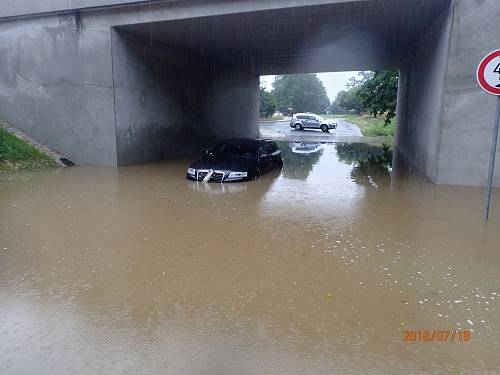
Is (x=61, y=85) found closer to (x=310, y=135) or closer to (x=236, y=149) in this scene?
(x=236, y=149)

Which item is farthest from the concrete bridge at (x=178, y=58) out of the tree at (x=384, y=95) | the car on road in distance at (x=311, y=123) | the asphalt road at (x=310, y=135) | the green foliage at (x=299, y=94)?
the green foliage at (x=299, y=94)

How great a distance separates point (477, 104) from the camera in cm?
911

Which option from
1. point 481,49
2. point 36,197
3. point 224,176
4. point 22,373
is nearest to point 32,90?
point 36,197

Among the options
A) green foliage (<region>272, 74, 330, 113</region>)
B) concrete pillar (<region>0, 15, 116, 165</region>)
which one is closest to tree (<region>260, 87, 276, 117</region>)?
green foliage (<region>272, 74, 330, 113</region>)

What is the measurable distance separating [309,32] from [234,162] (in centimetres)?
679

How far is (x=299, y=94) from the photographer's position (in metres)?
85.9

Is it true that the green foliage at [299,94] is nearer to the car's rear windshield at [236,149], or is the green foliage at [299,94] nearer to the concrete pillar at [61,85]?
the concrete pillar at [61,85]

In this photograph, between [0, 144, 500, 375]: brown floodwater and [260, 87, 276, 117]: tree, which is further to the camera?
[260, 87, 276, 117]: tree

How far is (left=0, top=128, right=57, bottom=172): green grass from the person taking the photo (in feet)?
38.1

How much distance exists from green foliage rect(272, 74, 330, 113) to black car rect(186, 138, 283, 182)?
250ft

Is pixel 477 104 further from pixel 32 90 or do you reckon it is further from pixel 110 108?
pixel 32 90

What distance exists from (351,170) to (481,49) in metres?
5.12
